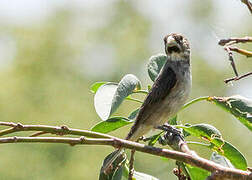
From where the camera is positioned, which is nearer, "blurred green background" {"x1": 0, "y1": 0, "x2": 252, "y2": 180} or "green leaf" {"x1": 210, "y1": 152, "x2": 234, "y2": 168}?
"green leaf" {"x1": 210, "y1": 152, "x2": 234, "y2": 168}

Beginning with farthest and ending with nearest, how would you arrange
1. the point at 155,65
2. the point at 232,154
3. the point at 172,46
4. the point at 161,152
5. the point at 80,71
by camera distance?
the point at 80,71
the point at 172,46
the point at 155,65
the point at 232,154
the point at 161,152

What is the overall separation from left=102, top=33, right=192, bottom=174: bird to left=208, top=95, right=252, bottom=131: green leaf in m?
0.74

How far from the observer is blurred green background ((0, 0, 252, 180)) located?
16031 millimetres

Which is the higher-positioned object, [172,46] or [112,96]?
[172,46]

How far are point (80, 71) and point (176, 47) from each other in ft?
64.3

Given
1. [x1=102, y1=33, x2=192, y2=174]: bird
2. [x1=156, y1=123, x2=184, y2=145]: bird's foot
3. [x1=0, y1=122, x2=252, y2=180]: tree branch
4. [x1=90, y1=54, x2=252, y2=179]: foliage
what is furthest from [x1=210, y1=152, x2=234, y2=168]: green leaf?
[x1=102, y1=33, x2=192, y2=174]: bird

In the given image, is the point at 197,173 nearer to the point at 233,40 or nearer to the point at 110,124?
the point at 110,124

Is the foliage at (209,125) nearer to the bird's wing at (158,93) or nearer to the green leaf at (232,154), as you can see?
the green leaf at (232,154)

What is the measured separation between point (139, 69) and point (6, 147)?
8.46m

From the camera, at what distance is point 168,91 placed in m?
3.79

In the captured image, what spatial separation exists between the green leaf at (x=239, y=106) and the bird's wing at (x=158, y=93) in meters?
0.86

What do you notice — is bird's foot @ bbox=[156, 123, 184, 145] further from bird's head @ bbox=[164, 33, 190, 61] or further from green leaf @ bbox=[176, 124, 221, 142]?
bird's head @ bbox=[164, 33, 190, 61]

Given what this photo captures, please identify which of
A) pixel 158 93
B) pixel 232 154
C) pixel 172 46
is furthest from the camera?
pixel 172 46

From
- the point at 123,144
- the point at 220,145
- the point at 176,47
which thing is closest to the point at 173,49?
the point at 176,47
